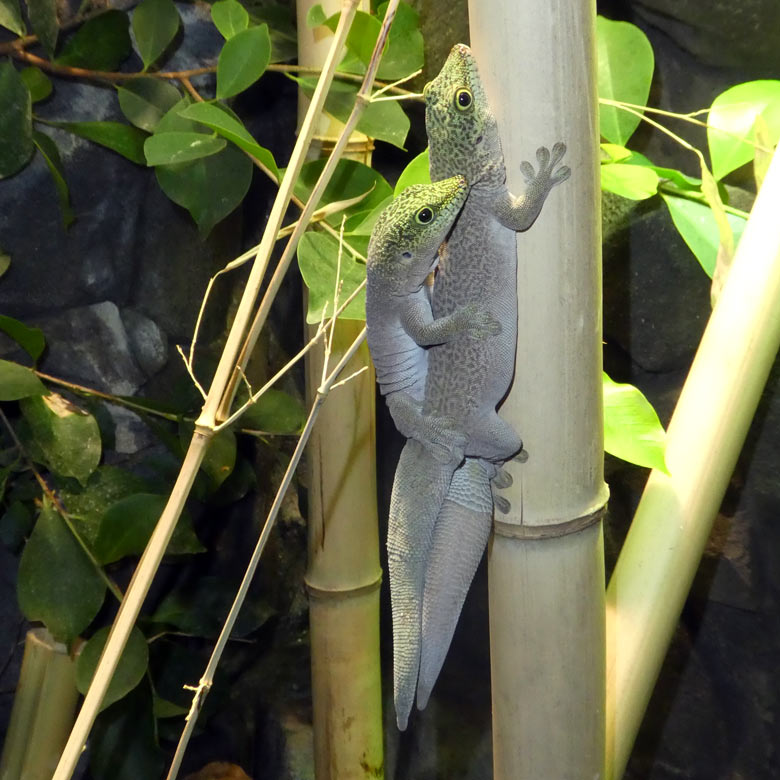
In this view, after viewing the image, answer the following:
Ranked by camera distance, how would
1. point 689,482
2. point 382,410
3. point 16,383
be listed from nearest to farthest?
point 689,482
point 16,383
point 382,410

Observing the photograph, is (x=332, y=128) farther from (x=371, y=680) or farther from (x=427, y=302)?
(x=371, y=680)

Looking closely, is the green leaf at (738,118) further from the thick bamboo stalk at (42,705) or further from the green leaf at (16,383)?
the thick bamboo stalk at (42,705)

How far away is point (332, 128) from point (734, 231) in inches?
19.4

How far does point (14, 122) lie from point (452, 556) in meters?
0.93

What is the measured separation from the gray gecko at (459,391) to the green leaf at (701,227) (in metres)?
0.44

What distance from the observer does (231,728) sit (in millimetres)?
1691

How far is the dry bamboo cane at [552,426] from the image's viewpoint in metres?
0.49

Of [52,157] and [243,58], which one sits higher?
[243,58]

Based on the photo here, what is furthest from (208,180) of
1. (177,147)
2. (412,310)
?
(412,310)

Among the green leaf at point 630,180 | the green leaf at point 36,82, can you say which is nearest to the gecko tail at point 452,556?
the green leaf at point 630,180

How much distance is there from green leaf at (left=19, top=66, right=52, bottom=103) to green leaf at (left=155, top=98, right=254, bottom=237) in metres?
0.28

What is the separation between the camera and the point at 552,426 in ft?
1.81

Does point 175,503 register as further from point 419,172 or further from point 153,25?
point 153,25

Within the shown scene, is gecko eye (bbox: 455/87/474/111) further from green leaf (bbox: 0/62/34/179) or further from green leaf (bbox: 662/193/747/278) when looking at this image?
green leaf (bbox: 0/62/34/179)
